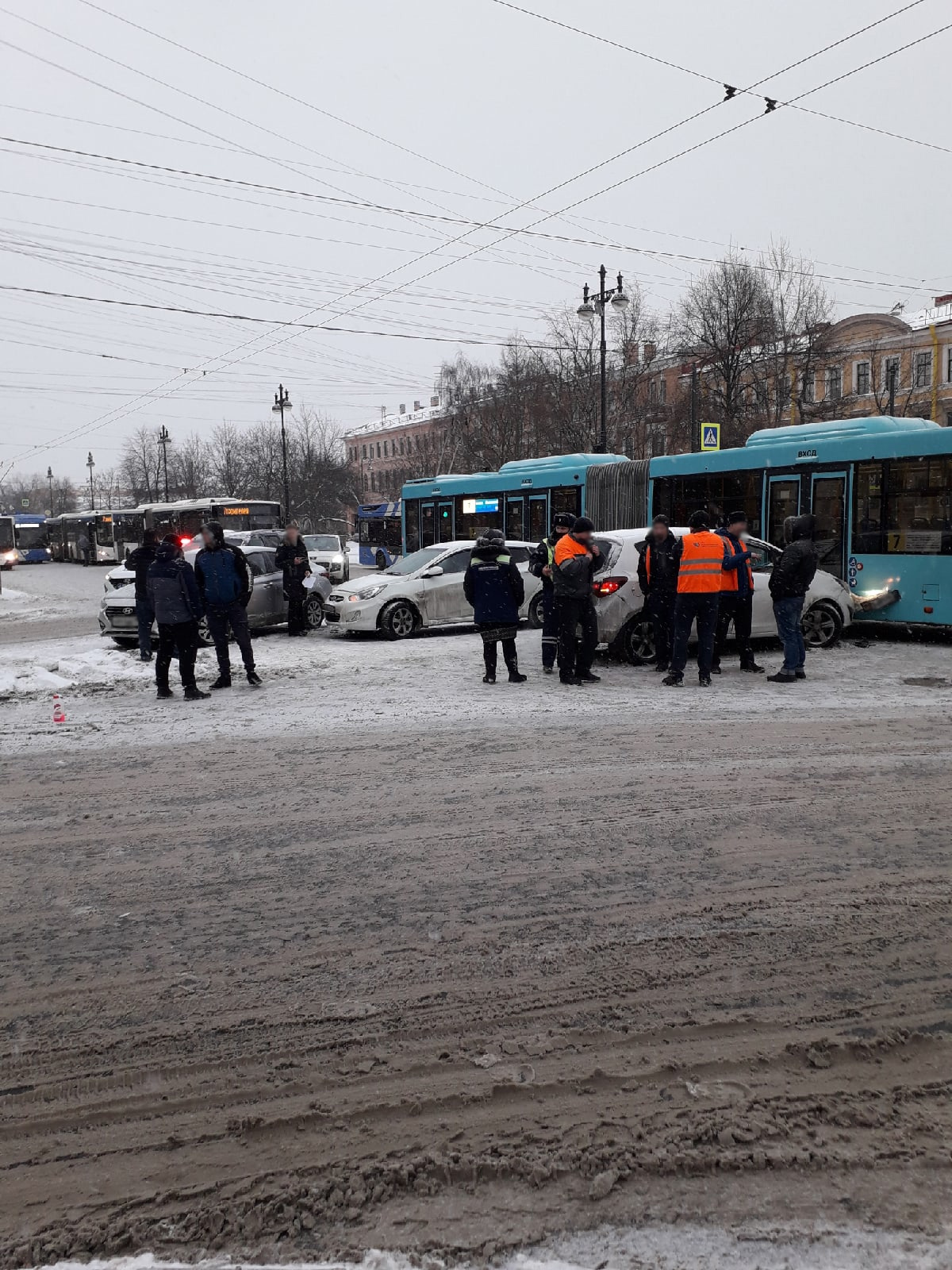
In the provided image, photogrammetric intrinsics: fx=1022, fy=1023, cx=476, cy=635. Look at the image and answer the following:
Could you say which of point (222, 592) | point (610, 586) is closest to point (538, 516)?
point (610, 586)

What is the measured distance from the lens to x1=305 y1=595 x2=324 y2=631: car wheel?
1855 centimetres

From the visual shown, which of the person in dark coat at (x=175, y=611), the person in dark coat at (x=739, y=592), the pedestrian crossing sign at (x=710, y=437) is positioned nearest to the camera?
the person in dark coat at (x=175, y=611)

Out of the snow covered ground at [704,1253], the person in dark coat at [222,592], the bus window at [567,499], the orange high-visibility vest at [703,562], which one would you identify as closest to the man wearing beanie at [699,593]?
the orange high-visibility vest at [703,562]

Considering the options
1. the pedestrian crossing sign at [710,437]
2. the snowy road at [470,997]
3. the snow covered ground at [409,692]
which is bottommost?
the snowy road at [470,997]

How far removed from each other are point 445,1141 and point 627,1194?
1.73 ft

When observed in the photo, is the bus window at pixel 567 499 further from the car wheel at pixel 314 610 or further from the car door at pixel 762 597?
the car door at pixel 762 597

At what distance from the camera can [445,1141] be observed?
2.84 metres

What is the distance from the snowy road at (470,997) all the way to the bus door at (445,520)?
17359 mm

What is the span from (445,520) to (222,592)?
13.7 m

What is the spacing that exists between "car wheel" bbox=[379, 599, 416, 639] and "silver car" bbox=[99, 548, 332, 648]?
197 centimetres

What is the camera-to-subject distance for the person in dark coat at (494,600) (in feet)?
36.9

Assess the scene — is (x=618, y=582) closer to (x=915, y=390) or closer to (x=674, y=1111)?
(x=674, y=1111)

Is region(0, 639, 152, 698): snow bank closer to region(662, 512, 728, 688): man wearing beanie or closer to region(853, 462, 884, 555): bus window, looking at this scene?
region(662, 512, 728, 688): man wearing beanie

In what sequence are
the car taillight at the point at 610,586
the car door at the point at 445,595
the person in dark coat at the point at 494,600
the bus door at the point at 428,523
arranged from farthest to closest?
the bus door at the point at 428,523 → the car door at the point at 445,595 → the car taillight at the point at 610,586 → the person in dark coat at the point at 494,600
